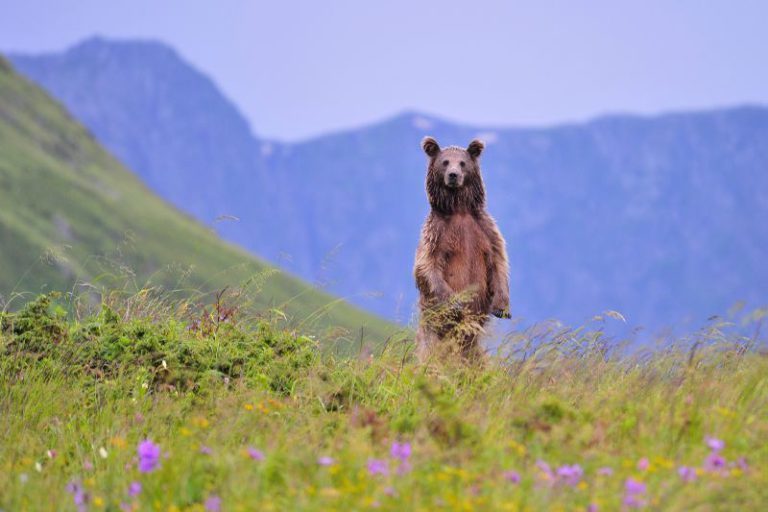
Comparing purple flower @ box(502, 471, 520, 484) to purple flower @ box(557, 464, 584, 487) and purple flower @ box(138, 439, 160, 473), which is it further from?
purple flower @ box(138, 439, 160, 473)

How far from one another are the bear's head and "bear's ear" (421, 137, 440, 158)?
18cm

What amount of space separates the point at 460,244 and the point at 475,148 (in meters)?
1.10

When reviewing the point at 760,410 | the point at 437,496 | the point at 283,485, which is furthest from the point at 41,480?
the point at 760,410

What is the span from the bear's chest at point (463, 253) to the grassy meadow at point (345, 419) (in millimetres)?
1755

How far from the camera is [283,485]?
542cm

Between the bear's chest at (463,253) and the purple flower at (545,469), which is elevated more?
the bear's chest at (463,253)

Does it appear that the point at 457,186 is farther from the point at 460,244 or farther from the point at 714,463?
the point at 714,463

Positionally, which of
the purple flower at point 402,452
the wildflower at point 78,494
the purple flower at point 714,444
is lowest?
the wildflower at point 78,494

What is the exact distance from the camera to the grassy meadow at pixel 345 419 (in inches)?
206

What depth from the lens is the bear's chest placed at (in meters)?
10.7

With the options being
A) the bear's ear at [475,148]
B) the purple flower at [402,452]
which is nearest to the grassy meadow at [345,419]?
the purple flower at [402,452]

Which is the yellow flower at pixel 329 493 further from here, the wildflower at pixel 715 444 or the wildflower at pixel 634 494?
the wildflower at pixel 715 444

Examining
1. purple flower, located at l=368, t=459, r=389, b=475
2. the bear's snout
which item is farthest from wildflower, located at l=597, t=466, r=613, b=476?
the bear's snout

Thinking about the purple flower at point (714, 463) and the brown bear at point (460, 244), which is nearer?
the purple flower at point (714, 463)
